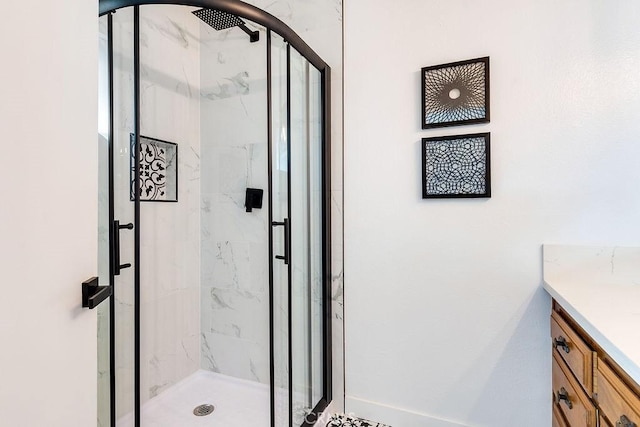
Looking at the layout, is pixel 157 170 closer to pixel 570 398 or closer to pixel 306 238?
pixel 306 238

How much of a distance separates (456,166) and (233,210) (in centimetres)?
143

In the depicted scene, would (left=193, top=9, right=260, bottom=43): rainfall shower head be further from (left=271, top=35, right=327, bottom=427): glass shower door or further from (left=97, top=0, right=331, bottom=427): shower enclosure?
(left=271, top=35, right=327, bottom=427): glass shower door

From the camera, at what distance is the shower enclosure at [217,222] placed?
5.73 feet

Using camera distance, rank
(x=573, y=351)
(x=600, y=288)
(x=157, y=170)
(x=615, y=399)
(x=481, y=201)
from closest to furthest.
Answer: (x=615, y=399) → (x=573, y=351) → (x=600, y=288) → (x=481, y=201) → (x=157, y=170)

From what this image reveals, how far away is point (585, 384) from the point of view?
3.44 feet

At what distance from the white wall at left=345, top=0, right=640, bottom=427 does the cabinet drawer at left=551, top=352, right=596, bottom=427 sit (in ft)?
0.48

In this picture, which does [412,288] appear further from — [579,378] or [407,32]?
[407,32]

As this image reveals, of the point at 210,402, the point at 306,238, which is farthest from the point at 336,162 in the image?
the point at 210,402

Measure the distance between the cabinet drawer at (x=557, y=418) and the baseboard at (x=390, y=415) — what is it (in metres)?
0.39

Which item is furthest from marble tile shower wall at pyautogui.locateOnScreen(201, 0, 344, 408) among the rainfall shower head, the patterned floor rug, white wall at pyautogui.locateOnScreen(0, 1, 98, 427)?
white wall at pyautogui.locateOnScreen(0, 1, 98, 427)

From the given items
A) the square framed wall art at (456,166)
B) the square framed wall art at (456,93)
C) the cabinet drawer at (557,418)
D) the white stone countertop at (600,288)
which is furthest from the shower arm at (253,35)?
the cabinet drawer at (557,418)

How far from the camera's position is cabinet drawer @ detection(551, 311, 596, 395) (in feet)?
3.37

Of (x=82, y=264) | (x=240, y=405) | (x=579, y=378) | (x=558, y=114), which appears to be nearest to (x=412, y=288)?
(x=579, y=378)

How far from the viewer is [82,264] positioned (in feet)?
2.43
